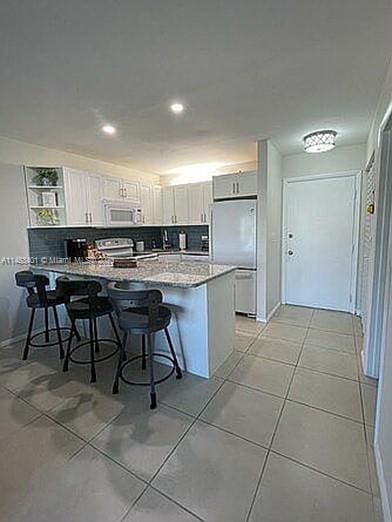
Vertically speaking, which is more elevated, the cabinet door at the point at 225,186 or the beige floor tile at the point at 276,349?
the cabinet door at the point at 225,186

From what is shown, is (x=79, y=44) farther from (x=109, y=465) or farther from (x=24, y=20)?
(x=109, y=465)

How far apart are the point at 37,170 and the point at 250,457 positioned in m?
3.85

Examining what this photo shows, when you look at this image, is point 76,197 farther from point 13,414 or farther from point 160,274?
point 13,414

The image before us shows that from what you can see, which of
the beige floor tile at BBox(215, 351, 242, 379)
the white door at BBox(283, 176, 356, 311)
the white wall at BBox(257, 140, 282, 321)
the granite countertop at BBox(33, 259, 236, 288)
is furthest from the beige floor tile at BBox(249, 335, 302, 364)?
the white door at BBox(283, 176, 356, 311)

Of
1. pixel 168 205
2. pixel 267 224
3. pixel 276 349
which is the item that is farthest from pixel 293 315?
pixel 168 205

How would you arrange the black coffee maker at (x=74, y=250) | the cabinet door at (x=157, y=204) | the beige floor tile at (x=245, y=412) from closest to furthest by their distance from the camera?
1. the beige floor tile at (x=245, y=412)
2. the black coffee maker at (x=74, y=250)
3. the cabinet door at (x=157, y=204)

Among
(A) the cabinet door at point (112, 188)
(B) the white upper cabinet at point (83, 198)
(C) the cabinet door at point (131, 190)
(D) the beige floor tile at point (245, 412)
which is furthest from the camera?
(C) the cabinet door at point (131, 190)

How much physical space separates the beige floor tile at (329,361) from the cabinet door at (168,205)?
341 centimetres

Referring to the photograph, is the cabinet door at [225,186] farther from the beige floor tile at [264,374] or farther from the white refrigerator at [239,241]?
the beige floor tile at [264,374]

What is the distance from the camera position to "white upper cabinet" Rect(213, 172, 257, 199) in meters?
3.94

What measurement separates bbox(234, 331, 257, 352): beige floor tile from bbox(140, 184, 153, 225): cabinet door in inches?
107

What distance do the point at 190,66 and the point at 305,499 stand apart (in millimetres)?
2681

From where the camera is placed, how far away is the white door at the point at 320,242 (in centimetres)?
405

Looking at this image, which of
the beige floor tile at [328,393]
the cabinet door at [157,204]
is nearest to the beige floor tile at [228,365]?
the beige floor tile at [328,393]
